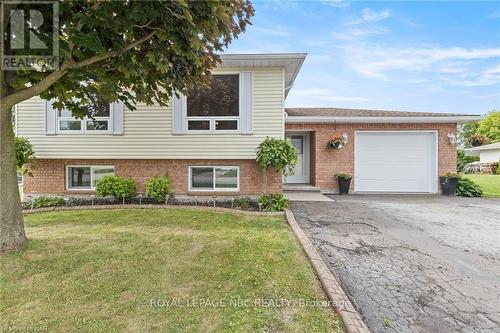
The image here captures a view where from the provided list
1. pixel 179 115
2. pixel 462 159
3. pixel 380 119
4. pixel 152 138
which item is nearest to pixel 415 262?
pixel 179 115

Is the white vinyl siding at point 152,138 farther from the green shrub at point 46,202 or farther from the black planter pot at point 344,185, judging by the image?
the black planter pot at point 344,185

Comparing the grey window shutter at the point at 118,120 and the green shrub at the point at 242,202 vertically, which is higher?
the grey window shutter at the point at 118,120

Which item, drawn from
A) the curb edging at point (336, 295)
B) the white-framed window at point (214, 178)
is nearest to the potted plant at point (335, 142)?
the white-framed window at point (214, 178)

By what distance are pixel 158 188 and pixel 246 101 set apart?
11.9ft

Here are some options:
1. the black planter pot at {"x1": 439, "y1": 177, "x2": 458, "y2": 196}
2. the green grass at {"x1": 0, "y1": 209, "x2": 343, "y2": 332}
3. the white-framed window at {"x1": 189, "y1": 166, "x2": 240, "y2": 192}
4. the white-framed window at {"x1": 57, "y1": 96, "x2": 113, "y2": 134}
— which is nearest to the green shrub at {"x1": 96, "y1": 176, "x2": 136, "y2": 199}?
the white-framed window at {"x1": 57, "y1": 96, "x2": 113, "y2": 134}

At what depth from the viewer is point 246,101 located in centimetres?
725

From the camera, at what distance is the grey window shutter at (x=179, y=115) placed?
7363 millimetres

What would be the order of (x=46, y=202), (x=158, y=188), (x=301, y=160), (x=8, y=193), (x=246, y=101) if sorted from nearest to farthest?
(x=8, y=193) → (x=46, y=202) → (x=158, y=188) → (x=246, y=101) → (x=301, y=160)

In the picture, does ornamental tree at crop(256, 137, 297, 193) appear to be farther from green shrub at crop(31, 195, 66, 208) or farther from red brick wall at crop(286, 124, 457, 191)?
green shrub at crop(31, 195, 66, 208)

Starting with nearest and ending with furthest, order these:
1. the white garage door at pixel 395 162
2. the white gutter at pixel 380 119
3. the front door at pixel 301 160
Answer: the white gutter at pixel 380 119
the white garage door at pixel 395 162
the front door at pixel 301 160

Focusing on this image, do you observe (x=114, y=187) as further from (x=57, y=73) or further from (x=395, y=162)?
(x=395, y=162)

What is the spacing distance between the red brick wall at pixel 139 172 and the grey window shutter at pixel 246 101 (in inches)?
45.4

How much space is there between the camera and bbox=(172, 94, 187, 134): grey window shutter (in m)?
7.36

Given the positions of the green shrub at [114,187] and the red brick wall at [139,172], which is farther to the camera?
the red brick wall at [139,172]
